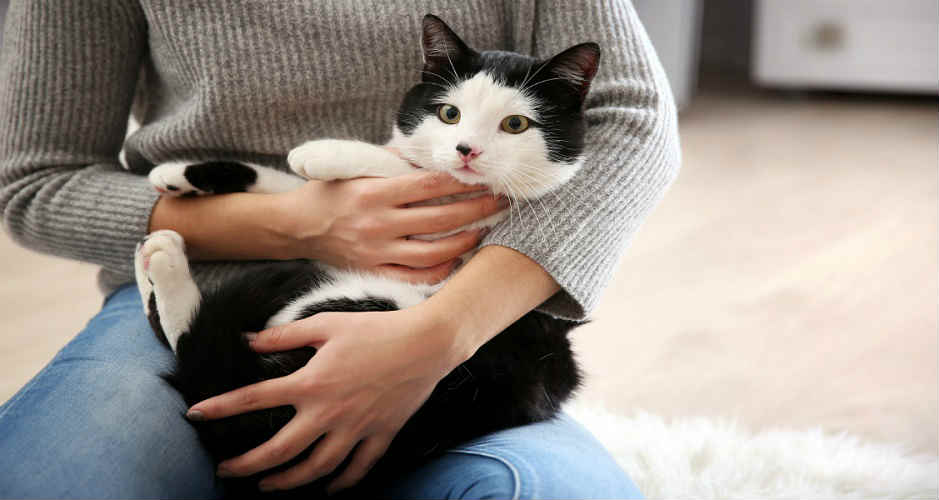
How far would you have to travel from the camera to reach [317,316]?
94 centimetres

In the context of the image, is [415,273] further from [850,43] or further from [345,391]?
[850,43]

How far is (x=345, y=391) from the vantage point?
88 centimetres

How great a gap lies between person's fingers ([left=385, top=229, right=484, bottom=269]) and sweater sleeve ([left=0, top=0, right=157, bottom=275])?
34cm

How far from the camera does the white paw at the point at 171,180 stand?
1098 millimetres

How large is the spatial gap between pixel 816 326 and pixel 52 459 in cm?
182

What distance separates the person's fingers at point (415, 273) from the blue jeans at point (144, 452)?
21 cm

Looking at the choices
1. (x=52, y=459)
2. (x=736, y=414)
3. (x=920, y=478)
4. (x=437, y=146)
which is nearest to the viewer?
(x=52, y=459)

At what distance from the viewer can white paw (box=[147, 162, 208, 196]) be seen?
1098 millimetres

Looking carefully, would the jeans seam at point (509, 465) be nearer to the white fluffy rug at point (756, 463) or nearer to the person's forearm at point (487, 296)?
the person's forearm at point (487, 296)

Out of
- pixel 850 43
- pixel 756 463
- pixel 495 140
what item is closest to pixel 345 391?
pixel 495 140

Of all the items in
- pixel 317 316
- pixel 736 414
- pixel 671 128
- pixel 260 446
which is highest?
pixel 671 128

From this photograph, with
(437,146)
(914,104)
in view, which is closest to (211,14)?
(437,146)

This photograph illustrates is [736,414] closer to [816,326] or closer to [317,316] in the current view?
[816,326]

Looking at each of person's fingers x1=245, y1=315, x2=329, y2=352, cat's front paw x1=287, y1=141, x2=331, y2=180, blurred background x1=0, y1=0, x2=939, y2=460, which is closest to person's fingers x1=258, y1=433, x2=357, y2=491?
person's fingers x1=245, y1=315, x2=329, y2=352
